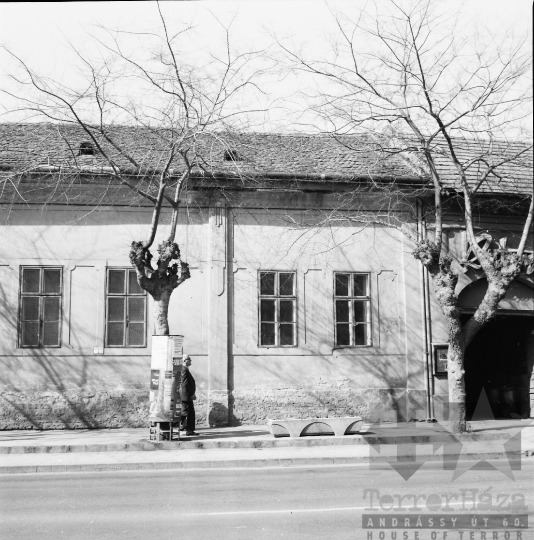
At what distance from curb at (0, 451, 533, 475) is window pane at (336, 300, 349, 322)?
5.21 metres

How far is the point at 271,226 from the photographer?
58.0 feet

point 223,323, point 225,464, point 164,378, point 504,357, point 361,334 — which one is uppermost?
point 223,323

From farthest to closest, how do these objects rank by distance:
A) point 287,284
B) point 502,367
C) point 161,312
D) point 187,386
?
point 502,367 < point 287,284 < point 187,386 < point 161,312

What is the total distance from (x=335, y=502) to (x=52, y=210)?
10.8 meters

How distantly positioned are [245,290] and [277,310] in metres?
0.87

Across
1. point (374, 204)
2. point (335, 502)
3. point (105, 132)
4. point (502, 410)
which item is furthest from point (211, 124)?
point (502, 410)

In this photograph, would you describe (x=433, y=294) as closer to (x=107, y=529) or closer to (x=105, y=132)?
(x=105, y=132)

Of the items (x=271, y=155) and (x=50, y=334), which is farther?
(x=271, y=155)

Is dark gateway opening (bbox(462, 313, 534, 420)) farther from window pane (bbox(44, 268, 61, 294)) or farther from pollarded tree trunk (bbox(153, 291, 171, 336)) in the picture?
window pane (bbox(44, 268, 61, 294))

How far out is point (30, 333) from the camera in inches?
662

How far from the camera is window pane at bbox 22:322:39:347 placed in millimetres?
16781

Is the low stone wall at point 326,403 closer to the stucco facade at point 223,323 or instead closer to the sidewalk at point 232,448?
the stucco facade at point 223,323

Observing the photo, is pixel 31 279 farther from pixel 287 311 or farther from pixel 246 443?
pixel 246 443

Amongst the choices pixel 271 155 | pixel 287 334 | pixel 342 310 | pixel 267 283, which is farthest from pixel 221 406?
pixel 271 155
